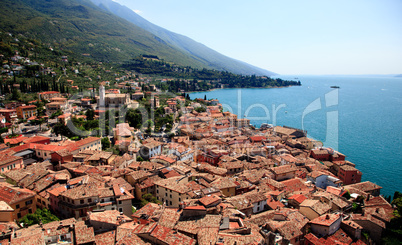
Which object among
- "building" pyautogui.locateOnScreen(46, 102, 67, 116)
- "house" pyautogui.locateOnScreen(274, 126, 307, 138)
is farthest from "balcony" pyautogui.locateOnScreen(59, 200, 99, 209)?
"house" pyautogui.locateOnScreen(274, 126, 307, 138)

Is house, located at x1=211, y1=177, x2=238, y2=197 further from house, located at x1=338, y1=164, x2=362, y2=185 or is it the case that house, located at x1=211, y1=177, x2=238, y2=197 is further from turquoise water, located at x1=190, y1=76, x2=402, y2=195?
turquoise water, located at x1=190, y1=76, x2=402, y2=195

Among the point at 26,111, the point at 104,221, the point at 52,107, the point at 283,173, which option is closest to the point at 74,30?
the point at 52,107

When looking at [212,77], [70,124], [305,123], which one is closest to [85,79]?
[70,124]

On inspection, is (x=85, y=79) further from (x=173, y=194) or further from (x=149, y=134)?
(x=173, y=194)

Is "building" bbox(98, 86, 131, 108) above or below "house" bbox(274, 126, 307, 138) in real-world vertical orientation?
above

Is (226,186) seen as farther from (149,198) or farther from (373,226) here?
(373,226)

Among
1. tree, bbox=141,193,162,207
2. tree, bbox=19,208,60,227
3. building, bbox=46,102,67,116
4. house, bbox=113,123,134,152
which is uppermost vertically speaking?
building, bbox=46,102,67,116
